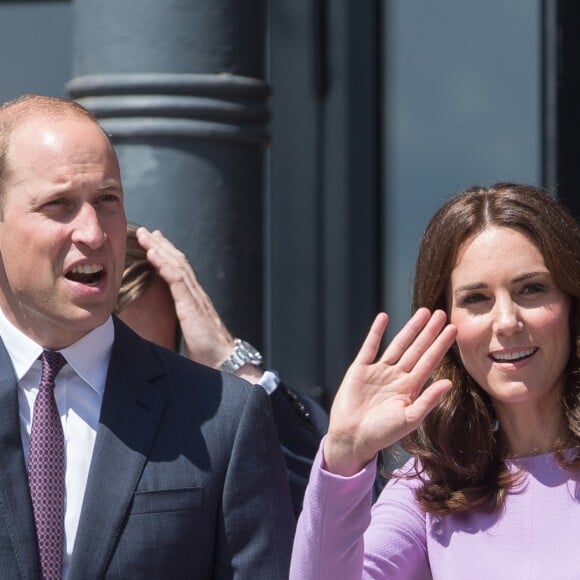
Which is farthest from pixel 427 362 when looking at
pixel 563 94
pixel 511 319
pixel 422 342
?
pixel 563 94

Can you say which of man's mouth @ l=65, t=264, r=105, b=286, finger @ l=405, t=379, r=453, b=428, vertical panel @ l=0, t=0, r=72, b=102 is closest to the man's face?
man's mouth @ l=65, t=264, r=105, b=286

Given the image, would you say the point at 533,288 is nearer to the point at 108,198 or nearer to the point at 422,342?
the point at 422,342

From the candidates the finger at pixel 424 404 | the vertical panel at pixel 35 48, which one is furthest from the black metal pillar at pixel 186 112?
the vertical panel at pixel 35 48

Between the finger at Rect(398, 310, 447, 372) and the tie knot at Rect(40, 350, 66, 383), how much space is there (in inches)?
24.6

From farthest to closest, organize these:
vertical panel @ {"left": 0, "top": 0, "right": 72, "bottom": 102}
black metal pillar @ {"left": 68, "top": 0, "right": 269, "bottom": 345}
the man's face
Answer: vertical panel @ {"left": 0, "top": 0, "right": 72, "bottom": 102}, black metal pillar @ {"left": 68, "top": 0, "right": 269, "bottom": 345}, the man's face

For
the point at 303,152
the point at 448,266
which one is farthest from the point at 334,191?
the point at 448,266

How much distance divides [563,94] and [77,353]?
2943 millimetres

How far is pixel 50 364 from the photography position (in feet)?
10.1

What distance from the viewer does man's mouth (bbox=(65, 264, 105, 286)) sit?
3.04m

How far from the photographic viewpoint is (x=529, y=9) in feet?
18.7

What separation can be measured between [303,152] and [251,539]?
10.3ft

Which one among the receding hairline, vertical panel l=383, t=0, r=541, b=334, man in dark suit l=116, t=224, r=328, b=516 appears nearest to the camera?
the receding hairline

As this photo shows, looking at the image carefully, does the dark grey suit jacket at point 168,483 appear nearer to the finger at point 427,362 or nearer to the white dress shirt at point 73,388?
the white dress shirt at point 73,388

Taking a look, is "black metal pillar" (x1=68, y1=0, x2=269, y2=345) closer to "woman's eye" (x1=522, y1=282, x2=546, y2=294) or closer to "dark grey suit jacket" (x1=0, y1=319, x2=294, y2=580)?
"dark grey suit jacket" (x1=0, y1=319, x2=294, y2=580)
